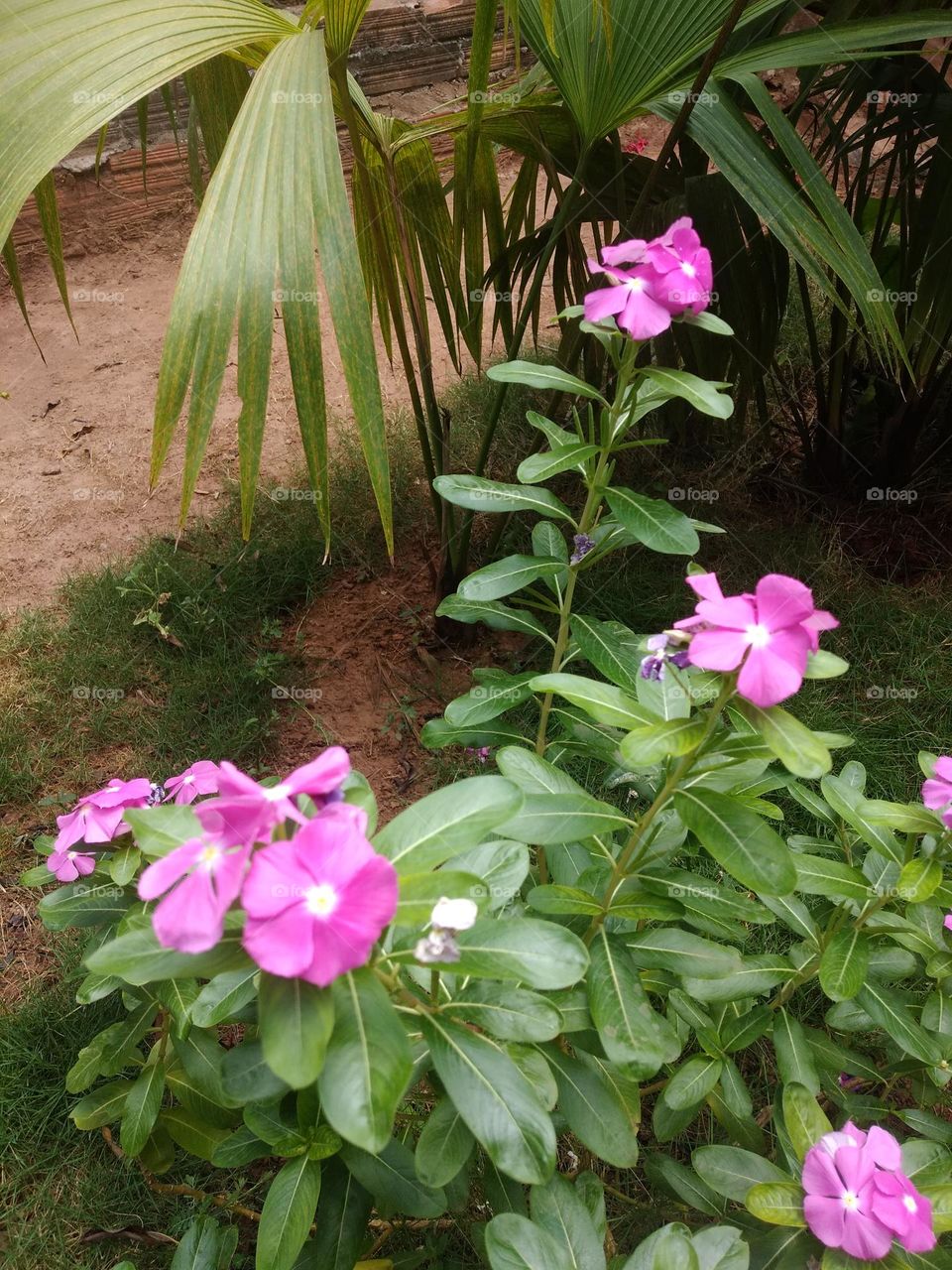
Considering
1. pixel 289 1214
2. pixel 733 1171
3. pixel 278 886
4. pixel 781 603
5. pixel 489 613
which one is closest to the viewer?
pixel 278 886

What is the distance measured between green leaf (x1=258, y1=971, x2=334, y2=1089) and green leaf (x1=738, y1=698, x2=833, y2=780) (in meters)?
0.38

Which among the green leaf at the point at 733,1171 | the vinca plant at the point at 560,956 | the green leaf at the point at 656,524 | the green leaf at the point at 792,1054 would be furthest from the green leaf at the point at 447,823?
the green leaf at the point at 792,1054

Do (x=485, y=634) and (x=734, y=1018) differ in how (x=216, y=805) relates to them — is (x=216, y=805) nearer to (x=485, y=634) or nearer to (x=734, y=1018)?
(x=734, y=1018)

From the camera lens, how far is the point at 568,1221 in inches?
35.9

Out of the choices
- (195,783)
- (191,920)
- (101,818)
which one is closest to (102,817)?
(101,818)

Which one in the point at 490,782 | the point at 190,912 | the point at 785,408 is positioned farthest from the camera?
the point at 785,408

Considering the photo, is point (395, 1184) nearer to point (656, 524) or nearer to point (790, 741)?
point (790, 741)

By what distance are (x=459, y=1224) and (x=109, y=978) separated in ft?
2.09

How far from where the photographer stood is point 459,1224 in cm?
135

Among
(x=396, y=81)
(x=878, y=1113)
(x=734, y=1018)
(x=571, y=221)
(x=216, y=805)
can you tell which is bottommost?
(x=878, y=1113)

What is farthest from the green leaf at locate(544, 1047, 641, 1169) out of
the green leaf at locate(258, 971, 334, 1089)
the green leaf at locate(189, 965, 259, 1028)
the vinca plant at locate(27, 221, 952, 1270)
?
the green leaf at locate(258, 971, 334, 1089)

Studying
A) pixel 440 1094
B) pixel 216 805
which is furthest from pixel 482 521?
pixel 216 805

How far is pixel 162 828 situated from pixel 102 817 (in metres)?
0.50

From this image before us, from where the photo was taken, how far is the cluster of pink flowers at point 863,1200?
838 mm
